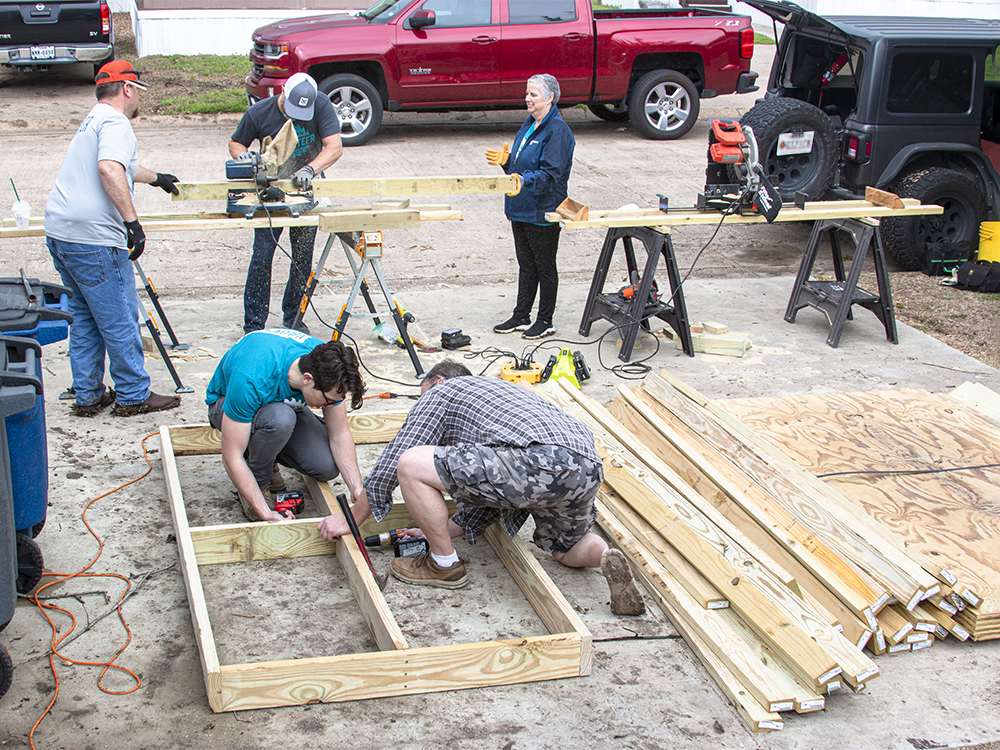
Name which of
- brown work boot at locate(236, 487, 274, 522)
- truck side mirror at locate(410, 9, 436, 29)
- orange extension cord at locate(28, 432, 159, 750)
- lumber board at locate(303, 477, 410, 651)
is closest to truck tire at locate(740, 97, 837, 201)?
truck side mirror at locate(410, 9, 436, 29)

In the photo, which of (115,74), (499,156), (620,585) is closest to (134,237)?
(115,74)

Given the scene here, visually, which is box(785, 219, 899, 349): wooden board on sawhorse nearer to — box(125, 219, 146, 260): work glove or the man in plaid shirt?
the man in plaid shirt

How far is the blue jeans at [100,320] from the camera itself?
5.32m

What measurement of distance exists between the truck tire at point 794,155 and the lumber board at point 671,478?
3835 millimetres

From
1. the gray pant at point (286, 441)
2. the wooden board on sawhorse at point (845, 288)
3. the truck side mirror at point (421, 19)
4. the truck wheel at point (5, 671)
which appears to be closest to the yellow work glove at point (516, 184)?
the wooden board on sawhorse at point (845, 288)

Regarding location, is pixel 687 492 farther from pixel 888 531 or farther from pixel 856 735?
pixel 856 735

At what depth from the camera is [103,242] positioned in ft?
17.4

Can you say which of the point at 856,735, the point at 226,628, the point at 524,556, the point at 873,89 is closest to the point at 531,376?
the point at 524,556

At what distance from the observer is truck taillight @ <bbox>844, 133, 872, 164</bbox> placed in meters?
8.36

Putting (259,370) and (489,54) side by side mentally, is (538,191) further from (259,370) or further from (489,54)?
(489,54)

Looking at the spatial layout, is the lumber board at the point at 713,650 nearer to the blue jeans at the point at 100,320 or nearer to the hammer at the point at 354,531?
the hammer at the point at 354,531

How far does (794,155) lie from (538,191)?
318cm

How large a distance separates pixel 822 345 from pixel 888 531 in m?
3.11

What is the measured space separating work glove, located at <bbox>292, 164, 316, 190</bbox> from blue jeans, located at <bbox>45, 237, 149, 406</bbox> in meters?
1.33
